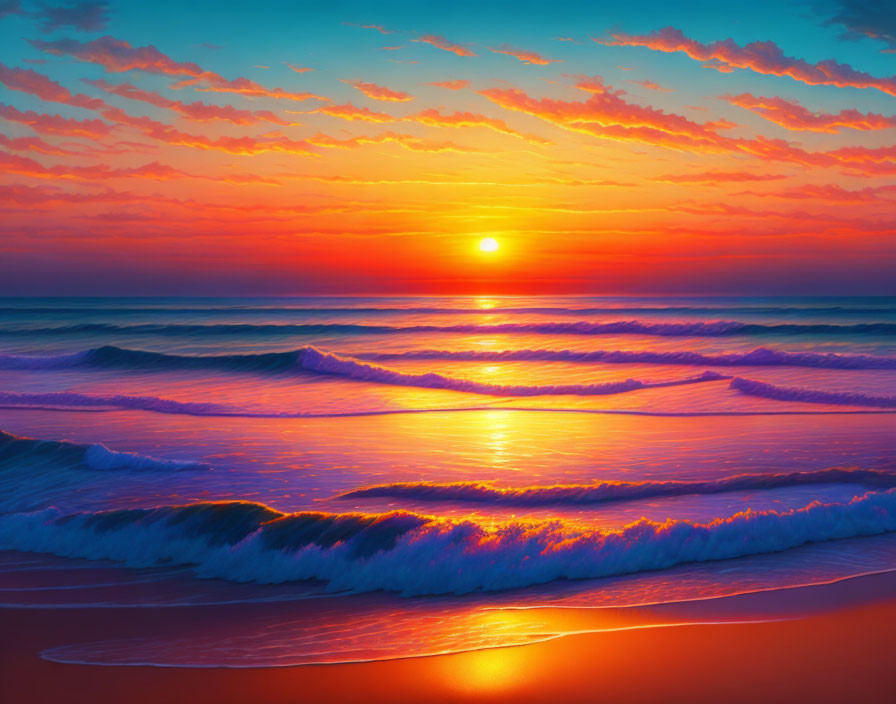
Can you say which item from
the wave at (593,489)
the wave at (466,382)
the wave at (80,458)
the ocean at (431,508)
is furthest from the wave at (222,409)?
the wave at (593,489)

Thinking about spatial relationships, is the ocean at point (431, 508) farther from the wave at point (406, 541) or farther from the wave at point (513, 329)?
the wave at point (513, 329)

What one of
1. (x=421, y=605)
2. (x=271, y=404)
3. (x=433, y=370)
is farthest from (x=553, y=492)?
(x=433, y=370)

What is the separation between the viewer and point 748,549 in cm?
545

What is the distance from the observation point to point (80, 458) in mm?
8133

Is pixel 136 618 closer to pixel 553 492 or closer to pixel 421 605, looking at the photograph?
pixel 421 605

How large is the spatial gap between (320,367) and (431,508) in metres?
13.6

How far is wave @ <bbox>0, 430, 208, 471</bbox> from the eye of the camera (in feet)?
26.2

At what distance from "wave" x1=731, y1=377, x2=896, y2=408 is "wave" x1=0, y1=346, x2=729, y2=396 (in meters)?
1.88

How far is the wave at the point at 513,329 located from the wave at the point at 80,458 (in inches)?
1074

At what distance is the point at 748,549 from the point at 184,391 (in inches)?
525

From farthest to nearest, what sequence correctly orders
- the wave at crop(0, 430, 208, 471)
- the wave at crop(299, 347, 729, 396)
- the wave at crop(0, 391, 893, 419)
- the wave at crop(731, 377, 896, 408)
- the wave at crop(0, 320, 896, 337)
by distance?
1. the wave at crop(0, 320, 896, 337)
2. the wave at crop(299, 347, 729, 396)
3. the wave at crop(731, 377, 896, 408)
4. the wave at crop(0, 391, 893, 419)
5. the wave at crop(0, 430, 208, 471)

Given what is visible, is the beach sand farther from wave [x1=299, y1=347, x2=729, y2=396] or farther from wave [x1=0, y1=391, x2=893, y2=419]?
wave [x1=299, y1=347, x2=729, y2=396]

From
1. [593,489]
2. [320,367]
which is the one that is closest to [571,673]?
[593,489]

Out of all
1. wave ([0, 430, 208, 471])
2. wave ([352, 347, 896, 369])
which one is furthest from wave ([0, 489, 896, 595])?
wave ([352, 347, 896, 369])
